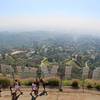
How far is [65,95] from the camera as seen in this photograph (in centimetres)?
1639

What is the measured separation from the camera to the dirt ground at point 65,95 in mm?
15898

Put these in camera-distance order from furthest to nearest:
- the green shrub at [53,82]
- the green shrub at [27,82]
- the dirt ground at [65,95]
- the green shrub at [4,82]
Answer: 1. the green shrub at [27,82]
2. the green shrub at [53,82]
3. the green shrub at [4,82]
4. the dirt ground at [65,95]

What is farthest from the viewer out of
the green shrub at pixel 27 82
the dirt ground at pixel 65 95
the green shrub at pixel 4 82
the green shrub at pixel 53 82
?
the green shrub at pixel 27 82

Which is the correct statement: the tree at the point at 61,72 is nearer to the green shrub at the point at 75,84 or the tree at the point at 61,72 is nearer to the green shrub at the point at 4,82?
the green shrub at the point at 75,84

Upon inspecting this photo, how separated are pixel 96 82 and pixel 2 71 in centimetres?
588

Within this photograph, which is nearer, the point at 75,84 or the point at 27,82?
the point at 75,84

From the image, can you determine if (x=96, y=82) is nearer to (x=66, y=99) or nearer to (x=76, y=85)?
(x=76, y=85)

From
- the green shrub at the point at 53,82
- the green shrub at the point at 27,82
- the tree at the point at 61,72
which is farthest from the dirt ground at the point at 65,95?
the green shrub at the point at 27,82

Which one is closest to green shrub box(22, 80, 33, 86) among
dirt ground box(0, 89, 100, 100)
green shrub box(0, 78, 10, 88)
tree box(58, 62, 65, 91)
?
green shrub box(0, 78, 10, 88)

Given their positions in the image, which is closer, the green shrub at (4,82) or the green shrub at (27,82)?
the green shrub at (4,82)

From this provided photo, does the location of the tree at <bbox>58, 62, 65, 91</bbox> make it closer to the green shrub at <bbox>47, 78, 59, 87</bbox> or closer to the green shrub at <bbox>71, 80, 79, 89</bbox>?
the green shrub at <bbox>47, 78, 59, 87</bbox>

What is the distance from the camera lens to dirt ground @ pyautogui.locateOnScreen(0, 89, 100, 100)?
1590 cm

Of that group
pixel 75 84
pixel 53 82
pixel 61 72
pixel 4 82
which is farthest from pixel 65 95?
pixel 4 82

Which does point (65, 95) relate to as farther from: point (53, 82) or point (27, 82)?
point (27, 82)
